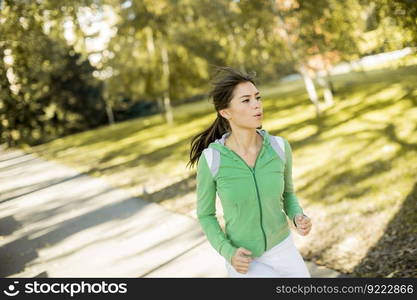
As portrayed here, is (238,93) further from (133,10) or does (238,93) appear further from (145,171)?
(133,10)

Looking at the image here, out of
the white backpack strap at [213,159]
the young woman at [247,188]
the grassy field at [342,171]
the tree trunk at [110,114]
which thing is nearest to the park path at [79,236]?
the grassy field at [342,171]

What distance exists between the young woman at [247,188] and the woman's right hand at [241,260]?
0.01 metres

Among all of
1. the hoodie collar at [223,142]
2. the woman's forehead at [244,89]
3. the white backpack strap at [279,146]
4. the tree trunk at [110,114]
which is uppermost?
the woman's forehead at [244,89]

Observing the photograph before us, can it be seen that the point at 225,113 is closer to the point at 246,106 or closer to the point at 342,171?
the point at 246,106

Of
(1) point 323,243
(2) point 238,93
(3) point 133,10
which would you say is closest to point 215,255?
(1) point 323,243

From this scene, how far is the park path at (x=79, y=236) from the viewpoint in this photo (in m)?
4.75

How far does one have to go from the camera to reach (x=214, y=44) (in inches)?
984

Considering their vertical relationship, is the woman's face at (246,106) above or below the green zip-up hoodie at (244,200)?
above

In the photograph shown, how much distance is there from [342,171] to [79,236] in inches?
203

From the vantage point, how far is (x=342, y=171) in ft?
28.4

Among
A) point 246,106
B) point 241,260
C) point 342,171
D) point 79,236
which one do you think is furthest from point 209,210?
point 342,171

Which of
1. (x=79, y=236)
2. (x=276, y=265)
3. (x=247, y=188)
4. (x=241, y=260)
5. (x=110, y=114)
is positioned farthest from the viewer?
(x=110, y=114)

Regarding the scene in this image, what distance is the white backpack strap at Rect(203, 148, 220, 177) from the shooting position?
2447 millimetres

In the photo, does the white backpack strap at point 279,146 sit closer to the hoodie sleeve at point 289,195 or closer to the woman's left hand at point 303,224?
the hoodie sleeve at point 289,195
